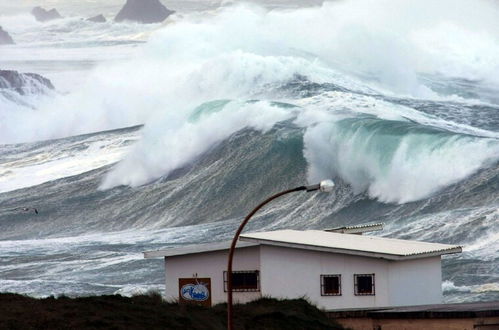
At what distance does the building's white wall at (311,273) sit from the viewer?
23297 millimetres

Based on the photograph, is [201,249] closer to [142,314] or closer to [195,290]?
[195,290]

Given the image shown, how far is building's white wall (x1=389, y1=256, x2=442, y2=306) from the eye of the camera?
23.4m

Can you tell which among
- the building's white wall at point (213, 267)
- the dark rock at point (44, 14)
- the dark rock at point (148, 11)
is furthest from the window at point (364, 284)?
the dark rock at point (44, 14)

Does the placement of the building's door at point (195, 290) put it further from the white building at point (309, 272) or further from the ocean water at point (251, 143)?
the ocean water at point (251, 143)

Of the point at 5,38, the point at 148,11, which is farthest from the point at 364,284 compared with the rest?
the point at 5,38

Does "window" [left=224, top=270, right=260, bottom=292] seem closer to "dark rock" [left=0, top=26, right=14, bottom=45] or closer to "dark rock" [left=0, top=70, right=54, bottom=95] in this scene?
"dark rock" [left=0, top=70, right=54, bottom=95]

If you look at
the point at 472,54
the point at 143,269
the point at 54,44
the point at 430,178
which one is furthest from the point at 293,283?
the point at 54,44

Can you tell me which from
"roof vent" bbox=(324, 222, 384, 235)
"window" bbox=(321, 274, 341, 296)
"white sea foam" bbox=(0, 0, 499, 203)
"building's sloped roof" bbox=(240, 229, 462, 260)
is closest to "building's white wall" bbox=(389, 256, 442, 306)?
"building's sloped roof" bbox=(240, 229, 462, 260)

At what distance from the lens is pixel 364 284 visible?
76.6 feet

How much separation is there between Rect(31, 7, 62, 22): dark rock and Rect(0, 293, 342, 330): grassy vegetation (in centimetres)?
8313

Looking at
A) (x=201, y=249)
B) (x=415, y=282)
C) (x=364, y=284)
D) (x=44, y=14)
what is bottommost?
(x=44, y=14)

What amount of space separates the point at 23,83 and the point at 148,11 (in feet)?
43.7

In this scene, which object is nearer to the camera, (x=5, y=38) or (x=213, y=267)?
(x=213, y=267)

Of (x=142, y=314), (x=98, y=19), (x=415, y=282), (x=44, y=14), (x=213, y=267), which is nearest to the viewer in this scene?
(x=142, y=314)
